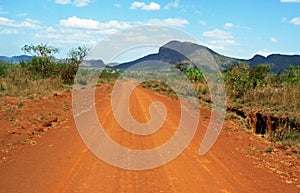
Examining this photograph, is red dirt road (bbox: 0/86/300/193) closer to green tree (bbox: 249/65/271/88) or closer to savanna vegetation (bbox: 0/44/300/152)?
savanna vegetation (bbox: 0/44/300/152)

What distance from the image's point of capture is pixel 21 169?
703 centimetres

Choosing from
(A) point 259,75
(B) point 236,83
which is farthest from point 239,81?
(A) point 259,75

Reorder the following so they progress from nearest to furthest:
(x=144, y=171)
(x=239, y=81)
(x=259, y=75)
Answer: (x=144, y=171), (x=239, y=81), (x=259, y=75)

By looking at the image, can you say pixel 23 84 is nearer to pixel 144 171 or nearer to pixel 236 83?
pixel 236 83

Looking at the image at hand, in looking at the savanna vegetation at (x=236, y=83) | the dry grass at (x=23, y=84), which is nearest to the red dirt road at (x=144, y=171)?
the savanna vegetation at (x=236, y=83)

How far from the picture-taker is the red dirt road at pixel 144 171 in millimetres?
6004

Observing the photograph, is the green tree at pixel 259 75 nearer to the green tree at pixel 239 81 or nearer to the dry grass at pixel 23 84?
the green tree at pixel 239 81

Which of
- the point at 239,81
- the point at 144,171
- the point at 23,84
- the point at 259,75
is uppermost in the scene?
the point at 259,75

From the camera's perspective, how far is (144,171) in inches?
272

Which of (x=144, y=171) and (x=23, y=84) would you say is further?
(x=23, y=84)

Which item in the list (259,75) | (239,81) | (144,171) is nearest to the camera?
(144,171)

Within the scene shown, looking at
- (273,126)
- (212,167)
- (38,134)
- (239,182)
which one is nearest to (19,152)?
(38,134)

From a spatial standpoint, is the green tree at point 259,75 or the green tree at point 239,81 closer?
the green tree at point 239,81

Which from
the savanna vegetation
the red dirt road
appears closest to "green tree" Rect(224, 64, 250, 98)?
the savanna vegetation
